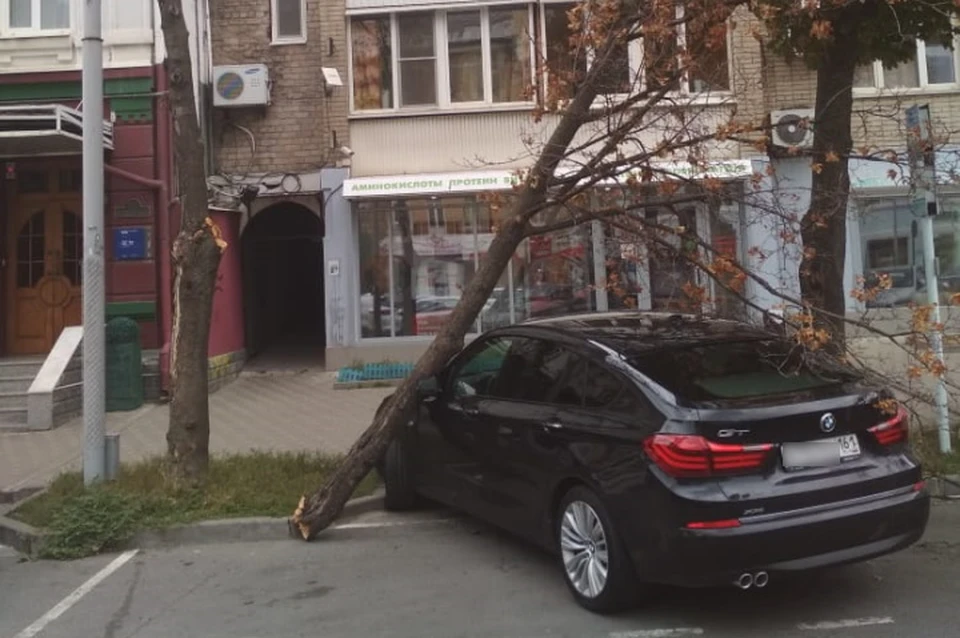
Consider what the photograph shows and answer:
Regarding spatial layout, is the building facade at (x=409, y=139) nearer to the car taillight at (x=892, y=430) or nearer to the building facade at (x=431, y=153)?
the building facade at (x=431, y=153)

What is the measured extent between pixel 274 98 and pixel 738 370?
1166cm

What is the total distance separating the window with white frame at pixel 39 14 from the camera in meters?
12.8

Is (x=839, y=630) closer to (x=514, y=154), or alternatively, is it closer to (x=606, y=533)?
(x=606, y=533)

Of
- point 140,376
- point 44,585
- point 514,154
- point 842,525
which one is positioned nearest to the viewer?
point 842,525

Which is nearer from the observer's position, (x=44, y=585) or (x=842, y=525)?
(x=842, y=525)

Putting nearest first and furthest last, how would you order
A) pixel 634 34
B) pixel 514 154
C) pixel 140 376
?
1. pixel 634 34
2. pixel 140 376
3. pixel 514 154

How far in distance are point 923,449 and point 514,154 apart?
27.8ft

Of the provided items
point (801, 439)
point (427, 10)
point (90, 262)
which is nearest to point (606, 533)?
point (801, 439)

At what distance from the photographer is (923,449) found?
7355mm

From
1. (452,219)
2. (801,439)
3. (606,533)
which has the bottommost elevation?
(606,533)

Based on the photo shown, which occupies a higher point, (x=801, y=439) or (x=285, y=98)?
(x=285, y=98)

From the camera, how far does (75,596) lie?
216 inches

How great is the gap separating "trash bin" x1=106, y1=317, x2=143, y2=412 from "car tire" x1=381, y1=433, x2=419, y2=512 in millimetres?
6136

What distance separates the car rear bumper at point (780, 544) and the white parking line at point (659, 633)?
11.8 inches
